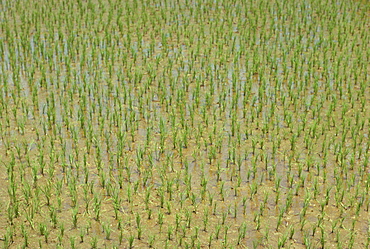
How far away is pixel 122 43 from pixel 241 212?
4.18m

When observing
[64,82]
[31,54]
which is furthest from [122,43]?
[64,82]

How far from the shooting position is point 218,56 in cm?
721

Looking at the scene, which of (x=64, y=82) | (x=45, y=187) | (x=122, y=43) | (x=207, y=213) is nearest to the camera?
(x=207, y=213)

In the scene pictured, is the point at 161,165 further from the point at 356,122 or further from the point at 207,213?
the point at 356,122

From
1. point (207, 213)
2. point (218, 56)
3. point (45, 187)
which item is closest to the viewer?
point (207, 213)

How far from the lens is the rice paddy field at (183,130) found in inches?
158

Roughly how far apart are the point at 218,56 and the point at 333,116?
2003mm

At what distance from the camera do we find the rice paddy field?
158 inches

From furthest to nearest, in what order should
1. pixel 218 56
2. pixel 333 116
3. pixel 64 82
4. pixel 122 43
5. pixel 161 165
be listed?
pixel 122 43
pixel 218 56
pixel 64 82
pixel 333 116
pixel 161 165

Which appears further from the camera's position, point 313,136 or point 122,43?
point 122,43

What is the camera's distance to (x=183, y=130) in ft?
17.3

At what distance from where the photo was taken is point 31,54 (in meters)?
7.22

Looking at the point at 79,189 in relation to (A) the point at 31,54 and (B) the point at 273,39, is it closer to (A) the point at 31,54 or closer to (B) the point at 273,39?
(A) the point at 31,54

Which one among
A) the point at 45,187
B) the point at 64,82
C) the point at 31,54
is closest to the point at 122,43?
the point at 31,54
